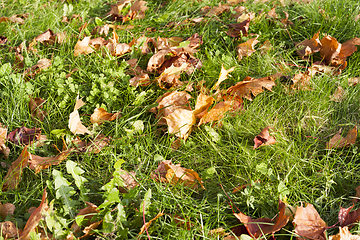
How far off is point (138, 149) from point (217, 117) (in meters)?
0.56

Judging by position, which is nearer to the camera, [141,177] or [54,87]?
[141,177]

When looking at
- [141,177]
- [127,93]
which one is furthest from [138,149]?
[127,93]

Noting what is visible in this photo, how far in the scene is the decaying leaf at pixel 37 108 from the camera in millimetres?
2096

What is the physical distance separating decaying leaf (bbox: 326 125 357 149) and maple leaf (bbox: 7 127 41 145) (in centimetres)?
182

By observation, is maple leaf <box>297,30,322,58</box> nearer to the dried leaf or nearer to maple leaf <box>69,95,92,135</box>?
the dried leaf

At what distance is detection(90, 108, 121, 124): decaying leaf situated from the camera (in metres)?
2.08

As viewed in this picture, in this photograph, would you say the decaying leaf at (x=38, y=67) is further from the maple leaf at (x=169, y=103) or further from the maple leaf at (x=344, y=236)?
the maple leaf at (x=344, y=236)

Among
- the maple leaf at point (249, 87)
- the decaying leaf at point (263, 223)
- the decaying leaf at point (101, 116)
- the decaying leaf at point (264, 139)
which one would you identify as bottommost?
the decaying leaf at point (263, 223)

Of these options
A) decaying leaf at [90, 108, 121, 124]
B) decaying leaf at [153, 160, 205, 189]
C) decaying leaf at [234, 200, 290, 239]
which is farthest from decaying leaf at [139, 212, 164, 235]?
decaying leaf at [90, 108, 121, 124]

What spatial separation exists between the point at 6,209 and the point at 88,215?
43 centimetres

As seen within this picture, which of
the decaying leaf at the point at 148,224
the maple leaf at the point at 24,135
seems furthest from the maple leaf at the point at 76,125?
the decaying leaf at the point at 148,224

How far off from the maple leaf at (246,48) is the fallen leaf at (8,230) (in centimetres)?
195

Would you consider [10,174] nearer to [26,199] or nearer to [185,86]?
[26,199]

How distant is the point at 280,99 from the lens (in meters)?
2.27
